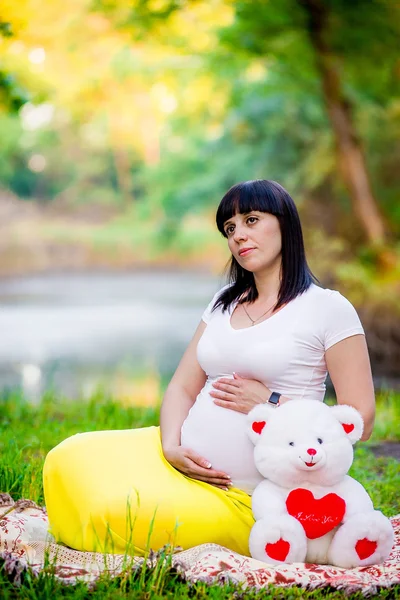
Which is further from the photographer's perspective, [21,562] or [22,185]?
[22,185]

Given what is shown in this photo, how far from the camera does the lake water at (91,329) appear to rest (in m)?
9.21

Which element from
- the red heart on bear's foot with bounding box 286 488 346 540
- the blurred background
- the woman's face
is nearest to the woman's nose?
the woman's face

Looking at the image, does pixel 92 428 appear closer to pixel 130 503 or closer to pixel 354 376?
pixel 130 503

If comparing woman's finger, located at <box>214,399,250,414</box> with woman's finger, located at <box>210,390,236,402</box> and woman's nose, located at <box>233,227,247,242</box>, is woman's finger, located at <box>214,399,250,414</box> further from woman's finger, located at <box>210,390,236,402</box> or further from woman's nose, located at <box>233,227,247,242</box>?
woman's nose, located at <box>233,227,247,242</box>

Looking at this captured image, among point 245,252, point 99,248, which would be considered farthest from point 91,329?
point 99,248

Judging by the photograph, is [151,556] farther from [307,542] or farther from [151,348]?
[151,348]

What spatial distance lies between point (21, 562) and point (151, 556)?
0.32m

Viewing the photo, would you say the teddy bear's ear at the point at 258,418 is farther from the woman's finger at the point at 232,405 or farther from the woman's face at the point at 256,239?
the woman's face at the point at 256,239

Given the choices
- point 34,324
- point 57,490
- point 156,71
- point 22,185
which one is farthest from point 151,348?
point 22,185

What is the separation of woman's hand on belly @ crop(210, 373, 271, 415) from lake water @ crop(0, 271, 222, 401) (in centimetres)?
370

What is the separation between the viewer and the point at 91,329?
13.7m

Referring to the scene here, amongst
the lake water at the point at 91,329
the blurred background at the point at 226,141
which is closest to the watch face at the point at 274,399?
the blurred background at the point at 226,141

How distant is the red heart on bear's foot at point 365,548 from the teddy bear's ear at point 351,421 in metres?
0.25

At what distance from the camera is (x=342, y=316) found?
1975 millimetres
